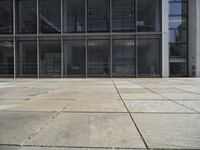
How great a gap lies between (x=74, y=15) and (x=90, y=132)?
23.1 m

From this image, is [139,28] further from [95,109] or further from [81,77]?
[95,109]

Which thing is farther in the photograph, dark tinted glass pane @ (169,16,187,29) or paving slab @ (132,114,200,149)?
dark tinted glass pane @ (169,16,187,29)

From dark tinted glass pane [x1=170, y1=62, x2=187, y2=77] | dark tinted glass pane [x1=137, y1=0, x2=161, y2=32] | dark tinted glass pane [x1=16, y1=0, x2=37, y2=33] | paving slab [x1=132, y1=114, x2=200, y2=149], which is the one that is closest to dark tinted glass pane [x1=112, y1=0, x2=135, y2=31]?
dark tinted glass pane [x1=137, y1=0, x2=161, y2=32]

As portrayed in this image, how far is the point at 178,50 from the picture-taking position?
27.0 meters

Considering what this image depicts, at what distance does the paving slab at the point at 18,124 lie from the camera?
452 centimetres

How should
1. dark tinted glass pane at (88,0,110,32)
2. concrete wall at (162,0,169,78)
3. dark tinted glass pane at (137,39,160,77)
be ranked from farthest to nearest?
1. dark tinted glass pane at (88,0,110,32)
2. dark tinted glass pane at (137,39,160,77)
3. concrete wall at (162,0,169,78)

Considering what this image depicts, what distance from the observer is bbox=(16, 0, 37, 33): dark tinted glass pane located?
1040 inches

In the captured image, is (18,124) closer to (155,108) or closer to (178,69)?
(155,108)

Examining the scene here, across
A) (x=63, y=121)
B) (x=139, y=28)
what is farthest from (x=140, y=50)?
(x=63, y=121)

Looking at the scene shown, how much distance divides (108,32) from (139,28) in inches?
135

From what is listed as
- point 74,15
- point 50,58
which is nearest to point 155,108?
point 50,58

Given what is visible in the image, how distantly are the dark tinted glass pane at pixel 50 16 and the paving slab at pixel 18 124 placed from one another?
20.6 metres

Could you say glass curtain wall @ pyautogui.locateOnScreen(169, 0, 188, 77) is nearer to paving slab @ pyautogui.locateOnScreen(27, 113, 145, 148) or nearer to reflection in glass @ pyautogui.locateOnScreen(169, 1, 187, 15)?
reflection in glass @ pyautogui.locateOnScreen(169, 1, 187, 15)

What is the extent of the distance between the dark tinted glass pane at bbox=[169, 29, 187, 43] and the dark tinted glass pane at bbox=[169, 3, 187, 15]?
206 centimetres
